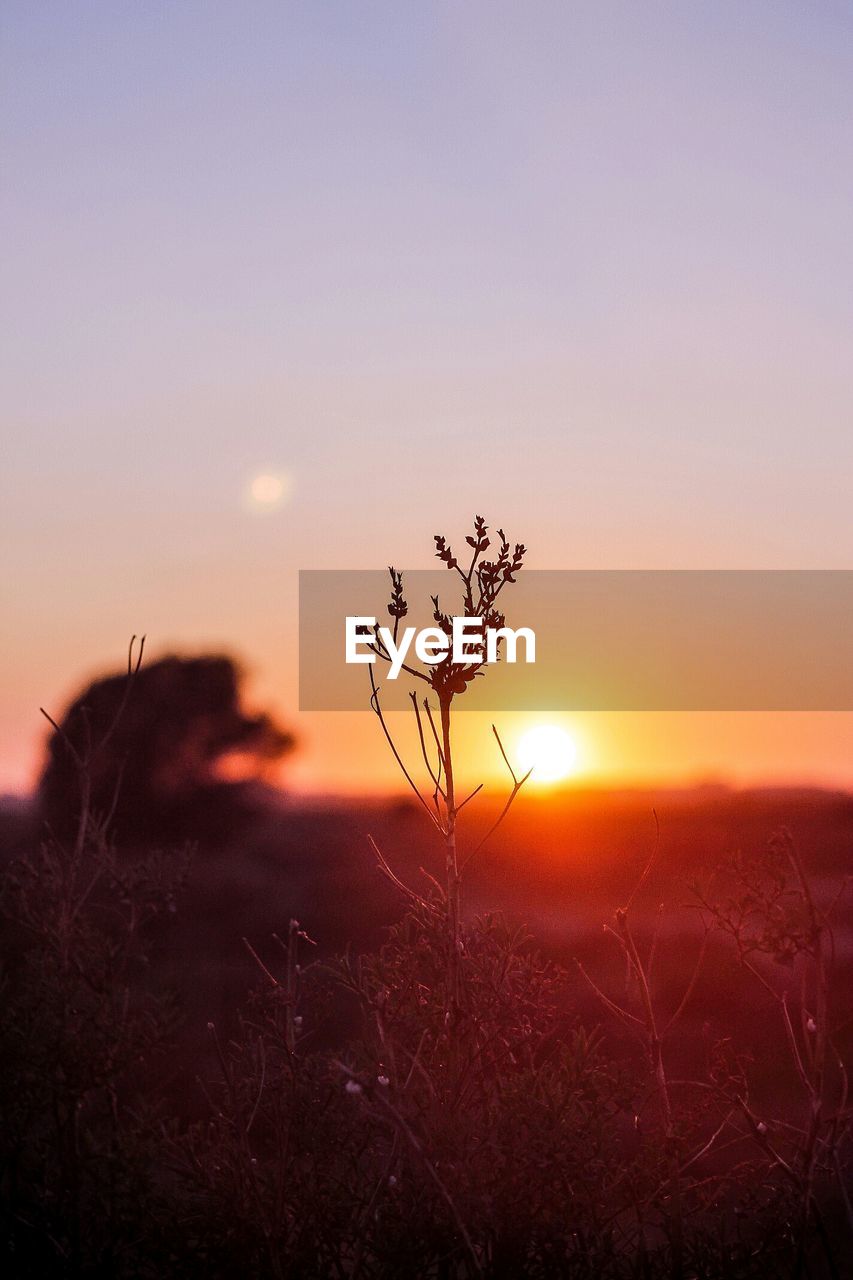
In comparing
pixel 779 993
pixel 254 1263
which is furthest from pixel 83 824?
pixel 779 993

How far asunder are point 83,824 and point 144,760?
37662 millimetres

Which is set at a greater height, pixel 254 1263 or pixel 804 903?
pixel 804 903

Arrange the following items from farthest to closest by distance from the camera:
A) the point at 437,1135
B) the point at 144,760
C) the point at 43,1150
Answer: the point at 144,760
the point at 43,1150
the point at 437,1135

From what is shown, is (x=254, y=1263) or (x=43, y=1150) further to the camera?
(x=43, y=1150)

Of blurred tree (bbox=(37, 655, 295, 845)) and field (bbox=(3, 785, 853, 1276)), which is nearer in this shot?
field (bbox=(3, 785, 853, 1276))

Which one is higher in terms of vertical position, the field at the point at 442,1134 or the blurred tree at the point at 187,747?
the blurred tree at the point at 187,747

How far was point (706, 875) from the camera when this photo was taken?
19.9 ft

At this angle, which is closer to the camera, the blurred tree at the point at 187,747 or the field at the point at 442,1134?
the field at the point at 442,1134

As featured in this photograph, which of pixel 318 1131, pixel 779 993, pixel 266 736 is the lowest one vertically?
pixel 318 1131

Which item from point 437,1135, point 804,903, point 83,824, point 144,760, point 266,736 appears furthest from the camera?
point 266,736

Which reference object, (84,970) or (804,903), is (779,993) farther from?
(84,970)

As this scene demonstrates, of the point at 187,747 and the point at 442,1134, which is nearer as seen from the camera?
the point at 442,1134

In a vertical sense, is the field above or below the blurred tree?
below

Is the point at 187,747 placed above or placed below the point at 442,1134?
above
